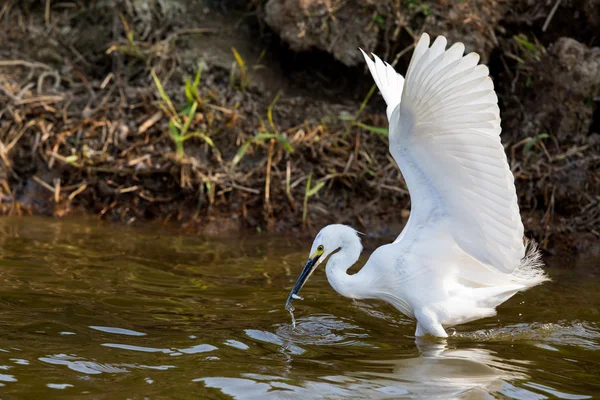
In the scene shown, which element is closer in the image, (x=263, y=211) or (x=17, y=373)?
(x=17, y=373)

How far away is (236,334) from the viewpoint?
4676 mm

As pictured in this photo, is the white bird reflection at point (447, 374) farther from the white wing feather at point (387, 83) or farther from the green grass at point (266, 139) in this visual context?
the green grass at point (266, 139)

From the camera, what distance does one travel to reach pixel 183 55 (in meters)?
8.61

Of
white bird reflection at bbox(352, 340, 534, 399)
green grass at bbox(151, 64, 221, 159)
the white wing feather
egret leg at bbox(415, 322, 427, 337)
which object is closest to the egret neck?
egret leg at bbox(415, 322, 427, 337)

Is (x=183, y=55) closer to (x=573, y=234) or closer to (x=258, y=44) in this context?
Result: (x=258, y=44)

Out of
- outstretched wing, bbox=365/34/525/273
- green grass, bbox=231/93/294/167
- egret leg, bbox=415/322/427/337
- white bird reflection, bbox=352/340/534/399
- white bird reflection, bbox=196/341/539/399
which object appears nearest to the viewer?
white bird reflection, bbox=196/341/539/399

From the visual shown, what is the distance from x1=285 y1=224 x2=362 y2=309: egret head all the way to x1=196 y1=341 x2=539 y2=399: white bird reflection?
90 cm

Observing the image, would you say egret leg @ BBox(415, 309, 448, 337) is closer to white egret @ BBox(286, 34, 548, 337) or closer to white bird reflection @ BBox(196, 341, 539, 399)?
white egret @ BBox(286, 34, 548, 337)

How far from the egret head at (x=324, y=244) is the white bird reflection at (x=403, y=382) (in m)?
0.90

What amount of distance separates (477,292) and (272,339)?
124 cm

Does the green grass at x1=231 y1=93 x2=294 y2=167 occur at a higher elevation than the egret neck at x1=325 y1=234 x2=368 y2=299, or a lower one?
higher

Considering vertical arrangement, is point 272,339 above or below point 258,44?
below

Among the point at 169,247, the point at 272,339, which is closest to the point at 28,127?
the point at 169,247

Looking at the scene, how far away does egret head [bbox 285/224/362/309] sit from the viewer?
498cm
